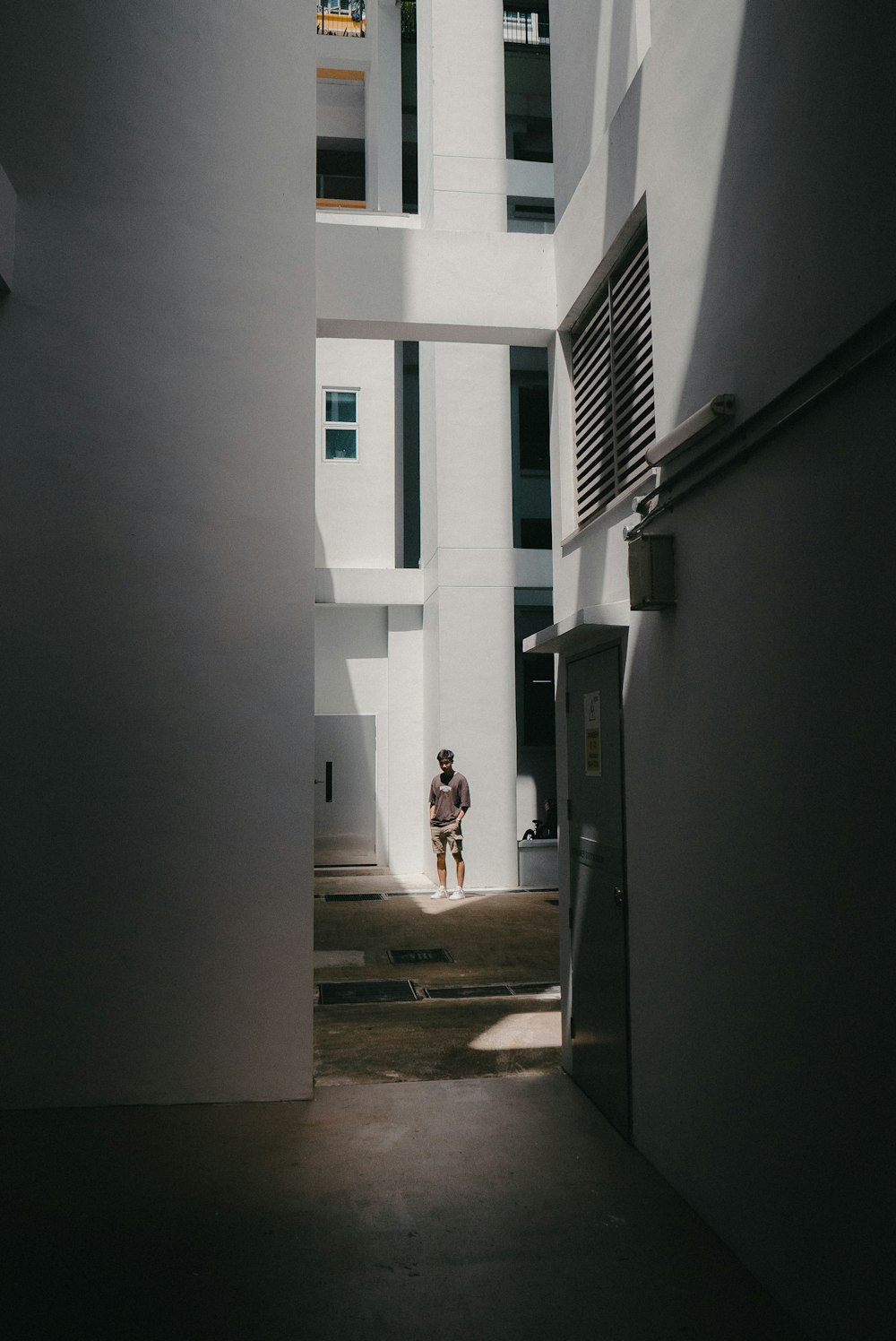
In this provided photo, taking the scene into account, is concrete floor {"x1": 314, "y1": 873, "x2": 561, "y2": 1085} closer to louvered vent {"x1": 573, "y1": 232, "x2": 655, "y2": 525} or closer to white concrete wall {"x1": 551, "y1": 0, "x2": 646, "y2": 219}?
louvered vent {"x1": 573, "y1": 232, "x2": 655, "y2": 525}

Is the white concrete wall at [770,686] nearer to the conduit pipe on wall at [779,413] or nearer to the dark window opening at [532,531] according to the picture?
the conduit pipe on wall at [779,413]

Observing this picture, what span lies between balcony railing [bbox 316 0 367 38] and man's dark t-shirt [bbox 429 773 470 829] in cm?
1487

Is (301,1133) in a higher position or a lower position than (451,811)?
lower

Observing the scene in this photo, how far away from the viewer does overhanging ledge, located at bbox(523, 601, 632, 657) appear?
15.1 ft

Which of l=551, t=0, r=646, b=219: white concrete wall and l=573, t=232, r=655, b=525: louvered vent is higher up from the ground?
l=551, t=0, r=646, b=219: white concrete wall

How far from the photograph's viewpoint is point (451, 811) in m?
11.3

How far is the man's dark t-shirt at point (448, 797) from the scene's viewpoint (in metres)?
11.2

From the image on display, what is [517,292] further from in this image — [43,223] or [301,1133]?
[301,1133]

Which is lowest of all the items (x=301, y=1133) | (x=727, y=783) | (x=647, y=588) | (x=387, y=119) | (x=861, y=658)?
(x=301, y=1133)

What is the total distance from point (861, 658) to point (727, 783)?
97 centimetres

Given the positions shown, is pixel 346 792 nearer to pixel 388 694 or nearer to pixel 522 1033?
pixel 388 694

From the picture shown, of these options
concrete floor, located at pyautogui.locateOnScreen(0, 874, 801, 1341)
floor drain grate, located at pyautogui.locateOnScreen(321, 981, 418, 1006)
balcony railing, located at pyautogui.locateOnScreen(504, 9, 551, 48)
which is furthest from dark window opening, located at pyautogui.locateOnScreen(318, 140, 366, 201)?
concrete floor, located at pyautogui.locateOnScreen(0, 874, 801, 1341)

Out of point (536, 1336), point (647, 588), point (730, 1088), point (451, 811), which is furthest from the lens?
point (451, 811)

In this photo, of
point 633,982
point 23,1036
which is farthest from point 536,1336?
point 23,1036
